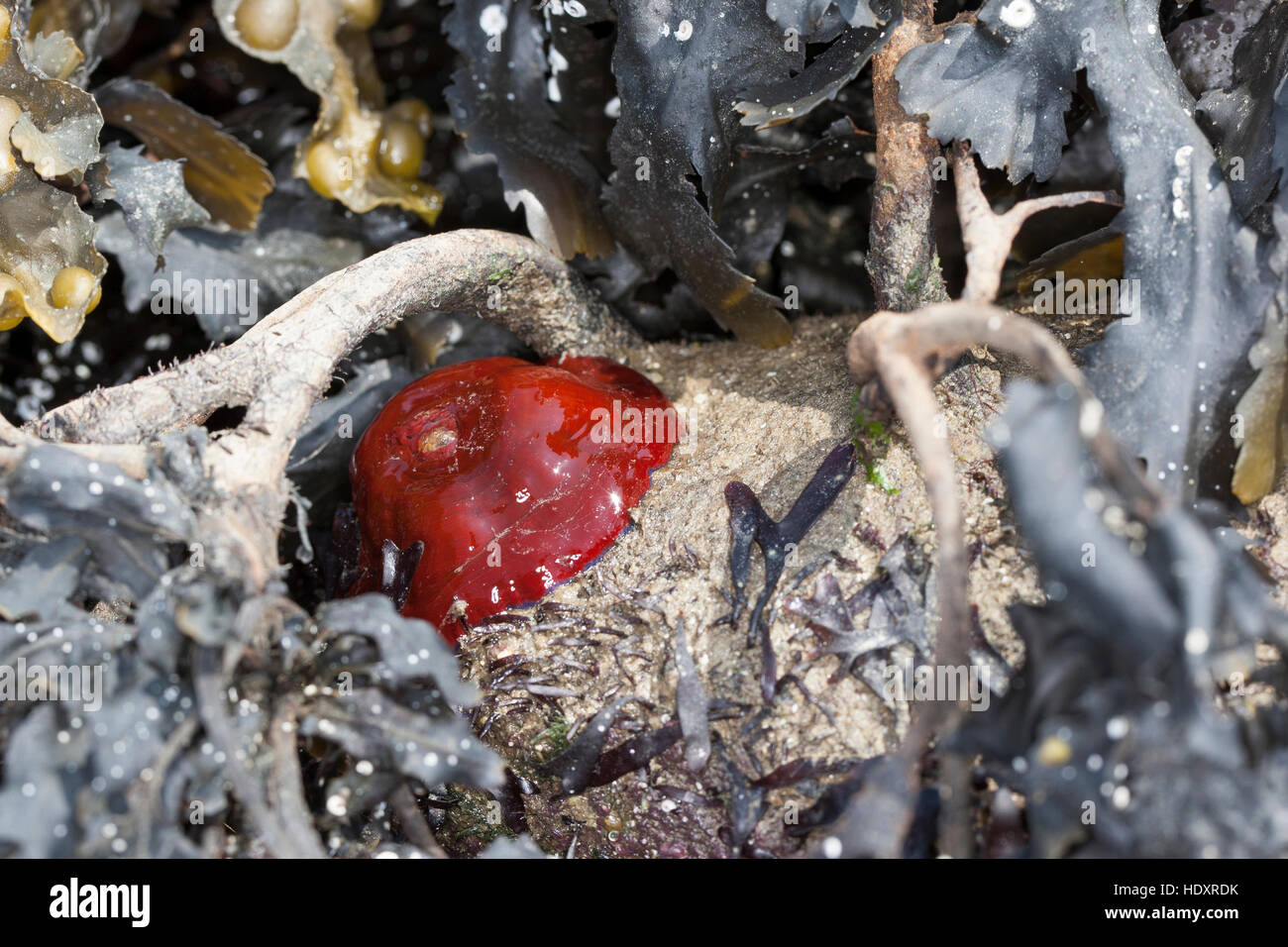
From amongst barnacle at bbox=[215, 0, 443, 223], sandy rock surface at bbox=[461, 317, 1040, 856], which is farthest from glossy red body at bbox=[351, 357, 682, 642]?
barnacle at bbox=[215, 0, 443, 223]

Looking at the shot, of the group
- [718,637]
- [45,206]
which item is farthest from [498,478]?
[45,206]

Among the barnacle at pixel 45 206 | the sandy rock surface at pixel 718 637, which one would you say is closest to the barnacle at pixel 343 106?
the barnacle at pixel 45 206

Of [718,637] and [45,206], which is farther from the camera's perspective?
[45,206]

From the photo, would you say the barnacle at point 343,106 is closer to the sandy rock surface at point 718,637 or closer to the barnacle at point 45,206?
the barnacle at point 45,206

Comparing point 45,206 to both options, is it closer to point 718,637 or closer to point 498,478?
point 498,478

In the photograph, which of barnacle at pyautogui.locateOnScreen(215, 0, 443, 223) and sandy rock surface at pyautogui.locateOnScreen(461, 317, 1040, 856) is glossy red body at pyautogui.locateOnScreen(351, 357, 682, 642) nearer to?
sandy rock surface at pyautogui.locateOnScreen(461, 317, 1040, 856)
